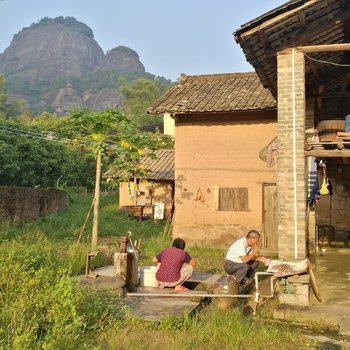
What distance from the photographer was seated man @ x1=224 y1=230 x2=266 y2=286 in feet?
24.3

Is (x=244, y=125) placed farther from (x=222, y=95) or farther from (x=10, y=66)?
(x=10, y=66)

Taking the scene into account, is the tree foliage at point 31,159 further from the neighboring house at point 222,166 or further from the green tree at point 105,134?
the green tree at point 105,134

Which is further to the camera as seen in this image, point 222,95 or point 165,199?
point 165,199

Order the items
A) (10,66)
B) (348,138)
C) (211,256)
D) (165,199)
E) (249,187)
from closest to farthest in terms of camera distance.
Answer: (348,138)
(211,256)
(249,187)
(165,199)
(10,66)

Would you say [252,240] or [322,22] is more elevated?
[322,22]

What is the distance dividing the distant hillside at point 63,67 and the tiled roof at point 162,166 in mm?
79588

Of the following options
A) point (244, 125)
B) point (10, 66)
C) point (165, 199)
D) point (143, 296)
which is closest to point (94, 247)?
point (143, 296)

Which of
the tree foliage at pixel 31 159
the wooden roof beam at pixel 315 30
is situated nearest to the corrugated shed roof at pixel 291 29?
the wooden roof beam at pixel 315 30

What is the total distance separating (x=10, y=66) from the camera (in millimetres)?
139625

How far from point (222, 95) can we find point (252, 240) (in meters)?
7.97

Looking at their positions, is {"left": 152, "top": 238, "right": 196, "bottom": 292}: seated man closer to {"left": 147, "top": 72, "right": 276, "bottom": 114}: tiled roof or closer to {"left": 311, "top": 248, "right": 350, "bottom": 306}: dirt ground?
{"left": 311, "top": 248, "right": 350, "bottom": 306}: dirt ground

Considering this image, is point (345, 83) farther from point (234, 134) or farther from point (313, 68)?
point (234, 134)

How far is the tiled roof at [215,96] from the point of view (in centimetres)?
1332

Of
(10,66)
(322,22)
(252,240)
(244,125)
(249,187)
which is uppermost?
(10,66)
